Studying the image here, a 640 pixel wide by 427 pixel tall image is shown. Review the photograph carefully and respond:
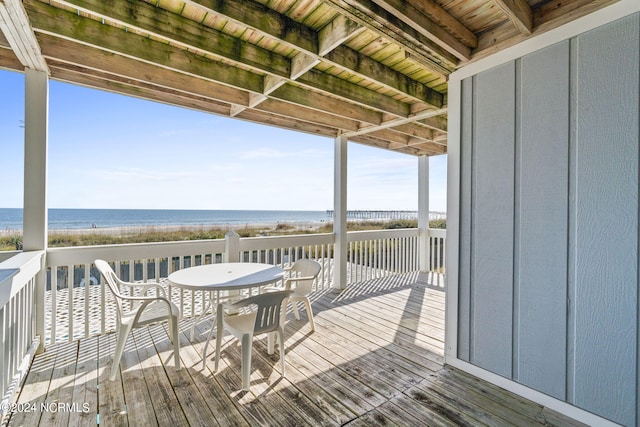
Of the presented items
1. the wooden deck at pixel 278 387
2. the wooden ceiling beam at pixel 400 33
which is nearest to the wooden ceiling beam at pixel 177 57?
the wooden ceiling beam at pixel 400 33

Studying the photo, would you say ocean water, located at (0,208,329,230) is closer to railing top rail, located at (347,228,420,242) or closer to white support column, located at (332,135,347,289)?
railing top rail, located at (347,228,420,242)

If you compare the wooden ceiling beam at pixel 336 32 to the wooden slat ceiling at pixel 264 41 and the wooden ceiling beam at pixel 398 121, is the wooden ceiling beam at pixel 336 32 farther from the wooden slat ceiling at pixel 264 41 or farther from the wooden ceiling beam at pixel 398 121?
the wooden ceiling beam at pixel 398 121

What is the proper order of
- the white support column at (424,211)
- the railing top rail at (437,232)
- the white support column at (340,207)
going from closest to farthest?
the white support column at (340,207)
the railing top rail at (437,232)
the white support column at (424,211)

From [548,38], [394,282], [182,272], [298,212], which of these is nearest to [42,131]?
[182,272]

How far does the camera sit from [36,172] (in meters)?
2.54

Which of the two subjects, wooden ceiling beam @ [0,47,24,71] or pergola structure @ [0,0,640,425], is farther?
wooden ceiling beam @ [0,47,24,71]

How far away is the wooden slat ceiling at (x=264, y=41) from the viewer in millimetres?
1879

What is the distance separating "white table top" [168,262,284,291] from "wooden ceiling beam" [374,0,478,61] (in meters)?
2.19

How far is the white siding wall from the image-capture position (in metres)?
1.61

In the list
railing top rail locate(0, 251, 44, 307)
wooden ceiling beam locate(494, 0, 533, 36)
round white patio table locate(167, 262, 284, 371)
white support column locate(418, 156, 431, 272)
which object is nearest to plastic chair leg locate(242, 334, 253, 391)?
round white patio table locate(167, 262, 284, 371)

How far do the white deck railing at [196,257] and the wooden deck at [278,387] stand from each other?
55cm

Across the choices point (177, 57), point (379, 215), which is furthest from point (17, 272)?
point (379, 215)

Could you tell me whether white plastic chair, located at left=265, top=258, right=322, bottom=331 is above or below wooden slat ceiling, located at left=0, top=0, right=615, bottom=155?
below

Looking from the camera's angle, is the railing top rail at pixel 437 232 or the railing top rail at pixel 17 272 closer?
the railing top rail at pixel 17 272
